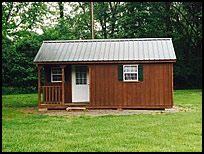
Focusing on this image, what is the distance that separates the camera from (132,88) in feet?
45.8

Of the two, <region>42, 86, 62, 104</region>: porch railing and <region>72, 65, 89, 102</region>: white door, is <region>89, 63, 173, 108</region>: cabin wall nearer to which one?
<region>72, 65, 89, 102</region>: white door

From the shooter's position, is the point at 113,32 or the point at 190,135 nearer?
the point at 190,135

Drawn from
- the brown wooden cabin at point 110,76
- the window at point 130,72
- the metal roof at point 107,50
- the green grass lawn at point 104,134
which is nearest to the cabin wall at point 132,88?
the brown wooden cabin at point 110,76

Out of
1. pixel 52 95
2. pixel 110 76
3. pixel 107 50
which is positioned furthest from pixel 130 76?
pixel 52 95

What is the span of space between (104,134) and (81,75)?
6.97 metres

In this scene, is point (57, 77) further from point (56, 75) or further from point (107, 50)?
point (107, 50)

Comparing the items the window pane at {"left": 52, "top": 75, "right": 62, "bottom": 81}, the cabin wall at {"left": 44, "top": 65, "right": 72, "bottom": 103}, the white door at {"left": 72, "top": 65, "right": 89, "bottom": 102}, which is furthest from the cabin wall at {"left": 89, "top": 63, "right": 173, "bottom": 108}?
the window pane at {"left": 52, "top": 75, "right": 62, "bottom": 81}

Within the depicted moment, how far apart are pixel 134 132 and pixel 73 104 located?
623cm

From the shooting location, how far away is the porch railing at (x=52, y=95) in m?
14.4

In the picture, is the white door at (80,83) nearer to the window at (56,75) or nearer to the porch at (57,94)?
the porch at (57,94)

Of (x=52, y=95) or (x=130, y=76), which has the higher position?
(x=130, y=76)

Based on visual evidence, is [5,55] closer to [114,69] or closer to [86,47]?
[86,47]

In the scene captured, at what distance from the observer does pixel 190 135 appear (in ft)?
26.2

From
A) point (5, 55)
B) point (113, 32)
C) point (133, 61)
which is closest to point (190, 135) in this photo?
point (133, 61)
